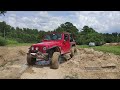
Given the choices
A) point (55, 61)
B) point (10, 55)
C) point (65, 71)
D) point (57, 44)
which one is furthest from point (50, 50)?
point (10, 55)

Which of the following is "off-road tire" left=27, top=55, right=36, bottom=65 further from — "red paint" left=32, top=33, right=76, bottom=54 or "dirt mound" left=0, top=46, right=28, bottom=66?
"dirt mound" left=0, top=46, right=28, bottom=66

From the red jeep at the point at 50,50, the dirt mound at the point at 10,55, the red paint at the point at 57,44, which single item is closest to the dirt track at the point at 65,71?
the dirt mound at the point at 10,55

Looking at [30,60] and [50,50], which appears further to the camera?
[30,60]

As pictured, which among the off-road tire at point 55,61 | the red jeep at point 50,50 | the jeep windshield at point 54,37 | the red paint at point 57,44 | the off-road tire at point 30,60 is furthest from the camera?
the jeep windshield at point 54,37

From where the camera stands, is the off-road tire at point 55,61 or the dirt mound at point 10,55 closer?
the off-road tire at point 55,61

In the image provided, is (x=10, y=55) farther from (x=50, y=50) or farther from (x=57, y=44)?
(x=50, y=50)

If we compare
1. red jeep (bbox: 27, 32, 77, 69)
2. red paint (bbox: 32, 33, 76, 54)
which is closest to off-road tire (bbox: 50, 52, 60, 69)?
red jeep (bbox: 27, 32, 77, 69)

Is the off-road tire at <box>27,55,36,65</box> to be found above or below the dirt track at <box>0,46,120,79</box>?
above

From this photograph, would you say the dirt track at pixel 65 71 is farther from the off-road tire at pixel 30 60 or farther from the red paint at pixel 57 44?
the red paint at pixel 57 44

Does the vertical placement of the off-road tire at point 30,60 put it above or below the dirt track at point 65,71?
above

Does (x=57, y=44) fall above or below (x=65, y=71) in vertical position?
above

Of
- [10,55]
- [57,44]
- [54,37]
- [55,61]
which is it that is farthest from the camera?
[10,55]

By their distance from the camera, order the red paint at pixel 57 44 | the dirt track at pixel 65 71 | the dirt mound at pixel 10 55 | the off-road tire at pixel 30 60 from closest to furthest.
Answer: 1. the dirt track at pixel 65 71
2. the red paint at pixel 57 44
3. the off-road tire at pixel 30 60
4. the dirt mound at pixel 10 55
